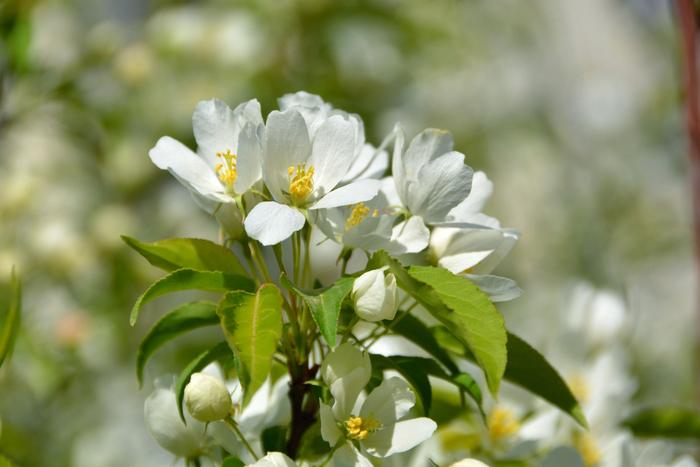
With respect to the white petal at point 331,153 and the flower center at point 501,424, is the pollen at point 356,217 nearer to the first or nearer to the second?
the white petal at point 331,153

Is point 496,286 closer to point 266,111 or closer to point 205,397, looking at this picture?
point 205,397

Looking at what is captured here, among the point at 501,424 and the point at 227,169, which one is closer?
the point at 227,169

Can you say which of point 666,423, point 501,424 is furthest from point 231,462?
Result: point 666,423

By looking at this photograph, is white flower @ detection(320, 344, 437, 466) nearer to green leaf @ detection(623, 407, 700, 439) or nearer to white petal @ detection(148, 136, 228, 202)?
white petal @ detection(148, 136, 228, 202)

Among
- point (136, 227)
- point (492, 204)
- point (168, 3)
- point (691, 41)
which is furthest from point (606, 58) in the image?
point (691, 41)

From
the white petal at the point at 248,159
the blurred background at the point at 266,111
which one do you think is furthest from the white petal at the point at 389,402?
the blurred background at the point at 266,111

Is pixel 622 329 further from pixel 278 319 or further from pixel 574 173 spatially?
pixel 574 173
